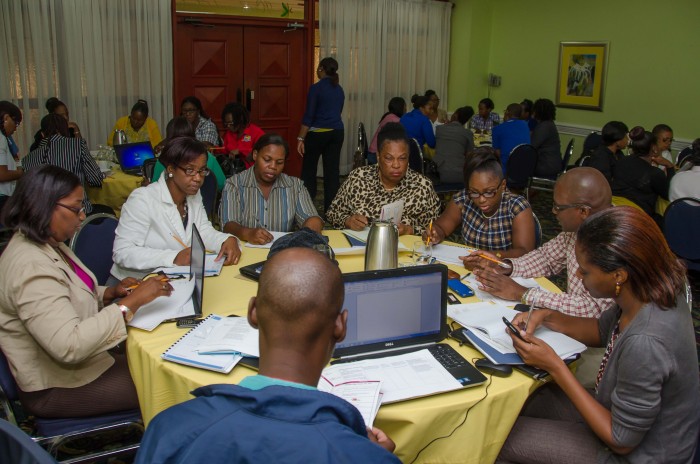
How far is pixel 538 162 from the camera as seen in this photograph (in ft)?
23.9

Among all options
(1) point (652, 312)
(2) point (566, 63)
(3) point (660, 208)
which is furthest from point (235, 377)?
(2) point (566, 63)

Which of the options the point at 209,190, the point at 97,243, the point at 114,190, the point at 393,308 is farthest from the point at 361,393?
the point at 114,190

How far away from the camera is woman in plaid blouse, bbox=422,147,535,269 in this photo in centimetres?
311

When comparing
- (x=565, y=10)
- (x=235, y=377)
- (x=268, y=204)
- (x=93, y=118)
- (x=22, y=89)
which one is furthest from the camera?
(x=565, y=10)

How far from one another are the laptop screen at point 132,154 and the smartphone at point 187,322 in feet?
10.6

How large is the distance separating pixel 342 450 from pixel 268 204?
A: 268cm

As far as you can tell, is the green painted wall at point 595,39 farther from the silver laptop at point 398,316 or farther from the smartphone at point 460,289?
the silver laptop at point 398,316

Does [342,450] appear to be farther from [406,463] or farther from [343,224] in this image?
[343,224]

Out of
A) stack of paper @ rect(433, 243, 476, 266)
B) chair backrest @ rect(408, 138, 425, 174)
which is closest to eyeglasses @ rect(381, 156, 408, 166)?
stack of paper @ rect(433, 243, 476, 266)

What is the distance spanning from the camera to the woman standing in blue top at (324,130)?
22.6 feet

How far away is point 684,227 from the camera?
14.1 ft

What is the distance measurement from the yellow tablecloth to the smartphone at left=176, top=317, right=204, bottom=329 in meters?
2.81

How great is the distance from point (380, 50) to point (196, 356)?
7945 millimetres

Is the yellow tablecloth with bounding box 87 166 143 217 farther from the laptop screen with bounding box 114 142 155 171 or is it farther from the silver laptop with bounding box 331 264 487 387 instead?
the silver laptop with bounding box 331 264 487 387
